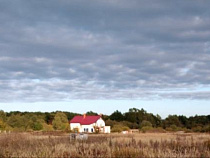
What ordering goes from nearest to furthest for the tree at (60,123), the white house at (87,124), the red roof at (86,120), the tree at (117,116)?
the tree at (60,123)
the white house at (87,124)
the red roof at (86,120)
the tree at (117,116)

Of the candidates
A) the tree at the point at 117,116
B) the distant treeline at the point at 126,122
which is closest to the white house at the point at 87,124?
the distant treeline at the point at 126,122

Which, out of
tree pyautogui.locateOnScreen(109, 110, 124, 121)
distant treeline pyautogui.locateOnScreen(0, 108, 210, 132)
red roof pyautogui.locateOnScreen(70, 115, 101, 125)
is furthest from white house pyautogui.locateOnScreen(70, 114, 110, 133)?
tree pyautogui.locateOnScreen(109, 110, 124, 121)

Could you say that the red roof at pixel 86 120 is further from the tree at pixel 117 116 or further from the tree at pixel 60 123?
the tree at pixel 117 116

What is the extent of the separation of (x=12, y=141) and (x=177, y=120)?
60581 mm

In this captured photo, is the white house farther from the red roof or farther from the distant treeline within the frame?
the distant treeline

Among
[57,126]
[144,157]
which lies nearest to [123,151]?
[144,157]

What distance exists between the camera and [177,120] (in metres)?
76.8

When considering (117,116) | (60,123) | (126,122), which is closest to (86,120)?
(60,123)

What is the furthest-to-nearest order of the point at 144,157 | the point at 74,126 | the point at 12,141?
the point at 74,126 < the point at 12,141 < the point at 144,157

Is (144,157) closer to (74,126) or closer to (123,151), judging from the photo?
(123,151)

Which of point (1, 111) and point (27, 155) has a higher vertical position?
point (1, 111)

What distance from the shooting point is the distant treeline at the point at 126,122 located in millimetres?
58062

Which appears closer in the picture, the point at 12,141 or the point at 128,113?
the point at 12,141

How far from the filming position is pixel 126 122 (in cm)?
7744
